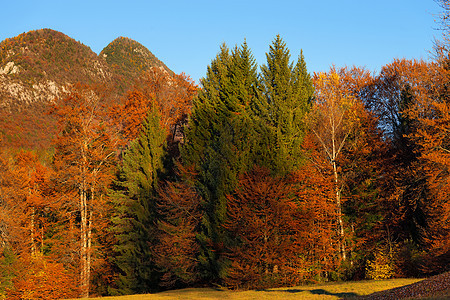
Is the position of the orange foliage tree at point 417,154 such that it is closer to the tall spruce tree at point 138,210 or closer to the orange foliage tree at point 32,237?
the tall spruce tree at point 138,210

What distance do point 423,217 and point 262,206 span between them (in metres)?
14.1

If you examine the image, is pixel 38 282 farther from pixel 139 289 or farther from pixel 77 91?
pixel 77 91

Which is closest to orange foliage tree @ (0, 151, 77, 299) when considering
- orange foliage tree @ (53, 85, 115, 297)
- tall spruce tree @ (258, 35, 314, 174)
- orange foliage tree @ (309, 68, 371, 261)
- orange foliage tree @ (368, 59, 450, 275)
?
orange foliage tree @ (53, 85, 115, 297)

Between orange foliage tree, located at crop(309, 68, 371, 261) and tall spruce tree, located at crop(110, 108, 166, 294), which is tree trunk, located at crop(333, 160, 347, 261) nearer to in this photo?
orange foliage tree, located at crop(309, 68, 371, 261)

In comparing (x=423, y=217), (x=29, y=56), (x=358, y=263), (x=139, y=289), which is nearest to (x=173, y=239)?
(x=139, y=289)

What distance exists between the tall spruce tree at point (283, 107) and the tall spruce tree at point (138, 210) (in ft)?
38.7

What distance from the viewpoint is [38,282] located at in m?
29.9

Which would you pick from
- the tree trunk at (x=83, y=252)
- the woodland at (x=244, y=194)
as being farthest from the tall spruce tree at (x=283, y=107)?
the tree trunk at (x=83, y=252)

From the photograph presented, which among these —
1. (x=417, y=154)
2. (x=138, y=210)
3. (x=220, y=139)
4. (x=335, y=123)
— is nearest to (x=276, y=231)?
(x=220, y=139)

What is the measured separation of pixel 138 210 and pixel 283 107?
16.4 m

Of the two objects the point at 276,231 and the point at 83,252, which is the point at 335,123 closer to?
the point at 276,231

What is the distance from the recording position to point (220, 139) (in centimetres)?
3275

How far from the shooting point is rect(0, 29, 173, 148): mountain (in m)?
96.0

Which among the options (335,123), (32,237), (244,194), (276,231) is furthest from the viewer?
(32,237)
